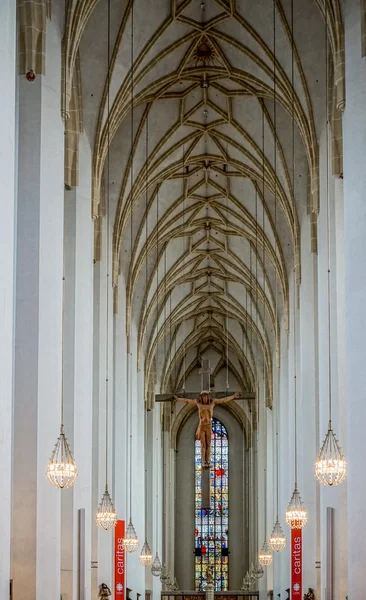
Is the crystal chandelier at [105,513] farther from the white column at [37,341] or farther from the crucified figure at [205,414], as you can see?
the crucified figure at [205,414]

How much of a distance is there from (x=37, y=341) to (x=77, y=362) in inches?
189

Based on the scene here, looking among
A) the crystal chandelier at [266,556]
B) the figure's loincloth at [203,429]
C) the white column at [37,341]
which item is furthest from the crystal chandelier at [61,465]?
the crystal chandelier at [266,556]

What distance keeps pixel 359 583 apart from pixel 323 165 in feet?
39.3

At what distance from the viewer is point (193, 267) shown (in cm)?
4400

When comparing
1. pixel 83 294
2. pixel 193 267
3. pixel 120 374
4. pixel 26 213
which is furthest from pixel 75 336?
pixel 193 267

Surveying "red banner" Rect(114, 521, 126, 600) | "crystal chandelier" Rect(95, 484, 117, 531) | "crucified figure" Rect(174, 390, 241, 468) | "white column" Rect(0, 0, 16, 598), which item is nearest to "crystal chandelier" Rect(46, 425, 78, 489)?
"white column" Rect(0, 0, 16, 598)

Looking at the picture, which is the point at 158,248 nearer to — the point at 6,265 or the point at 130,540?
the point at 130,540

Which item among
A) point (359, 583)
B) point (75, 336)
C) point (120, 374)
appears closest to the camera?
point (359, 583)

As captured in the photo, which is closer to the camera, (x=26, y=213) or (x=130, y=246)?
(x=26, y=213)

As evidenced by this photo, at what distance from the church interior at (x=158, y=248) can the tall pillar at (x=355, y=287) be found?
0.06 metres

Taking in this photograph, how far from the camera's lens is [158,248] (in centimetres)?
3969

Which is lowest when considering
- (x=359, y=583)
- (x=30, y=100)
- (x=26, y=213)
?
(x=359, y=583)

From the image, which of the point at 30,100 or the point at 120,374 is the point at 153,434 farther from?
the point at 30,100

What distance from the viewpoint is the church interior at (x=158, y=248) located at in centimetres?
1889
